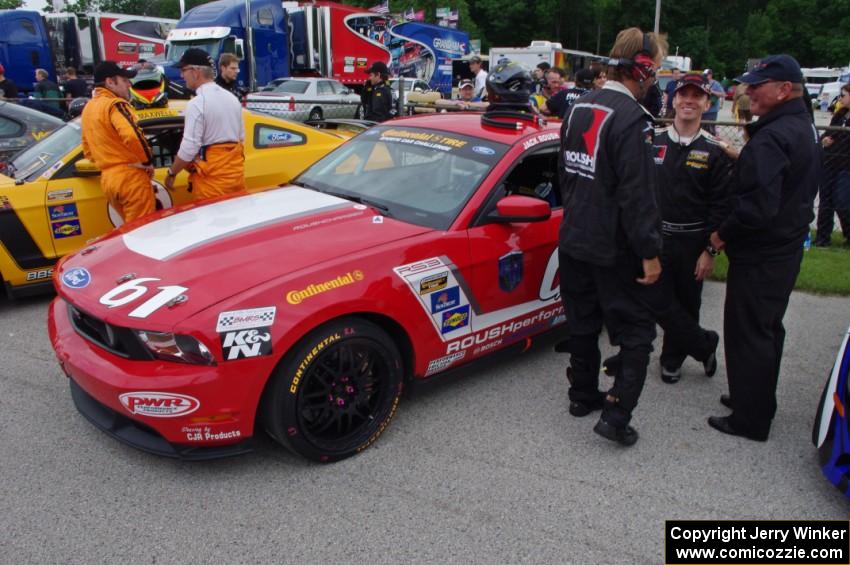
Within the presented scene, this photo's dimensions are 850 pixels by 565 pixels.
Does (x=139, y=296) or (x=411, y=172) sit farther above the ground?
(x=411, y=172)

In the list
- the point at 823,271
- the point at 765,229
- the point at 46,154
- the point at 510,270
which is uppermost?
the point at 46,154

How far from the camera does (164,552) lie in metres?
2.56

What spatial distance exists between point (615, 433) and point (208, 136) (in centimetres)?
369

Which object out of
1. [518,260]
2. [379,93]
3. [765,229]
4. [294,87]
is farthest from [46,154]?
[294,87]

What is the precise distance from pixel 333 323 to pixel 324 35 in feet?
74.0

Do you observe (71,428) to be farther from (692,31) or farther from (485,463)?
(692,31)

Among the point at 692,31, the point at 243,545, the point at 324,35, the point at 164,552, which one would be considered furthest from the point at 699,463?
the point at 692,31

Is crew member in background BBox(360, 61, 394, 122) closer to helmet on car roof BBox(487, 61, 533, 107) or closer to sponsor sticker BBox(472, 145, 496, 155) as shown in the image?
helmet on car roof BBox(487, 61, 533, 107)

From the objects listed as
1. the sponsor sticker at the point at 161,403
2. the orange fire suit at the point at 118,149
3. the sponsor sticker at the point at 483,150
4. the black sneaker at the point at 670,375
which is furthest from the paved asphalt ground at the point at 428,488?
the orange fire suit at the point at 118,149

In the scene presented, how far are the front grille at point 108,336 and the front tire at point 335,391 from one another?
575 mm

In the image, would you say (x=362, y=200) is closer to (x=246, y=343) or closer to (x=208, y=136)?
(x=246, y=343)

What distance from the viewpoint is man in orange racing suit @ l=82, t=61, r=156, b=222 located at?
4.92m

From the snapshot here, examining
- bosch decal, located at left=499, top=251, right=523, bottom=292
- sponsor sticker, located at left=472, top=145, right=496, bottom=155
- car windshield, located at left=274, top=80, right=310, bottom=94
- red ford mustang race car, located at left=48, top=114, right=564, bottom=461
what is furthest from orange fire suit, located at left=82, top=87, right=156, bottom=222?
car windshield, located at left=274, top=80, right=310, bottom=94

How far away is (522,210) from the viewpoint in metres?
3.48
